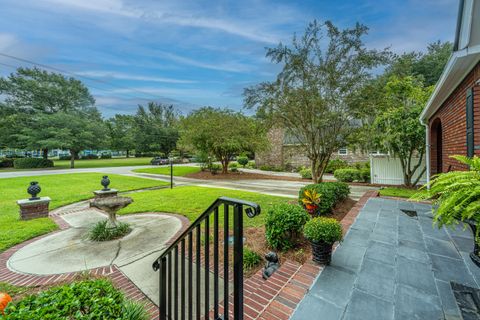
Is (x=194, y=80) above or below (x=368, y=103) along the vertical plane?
above

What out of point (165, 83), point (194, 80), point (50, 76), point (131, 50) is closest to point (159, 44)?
point (131, 50)

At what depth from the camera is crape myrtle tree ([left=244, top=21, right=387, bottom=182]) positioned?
601 centimetres

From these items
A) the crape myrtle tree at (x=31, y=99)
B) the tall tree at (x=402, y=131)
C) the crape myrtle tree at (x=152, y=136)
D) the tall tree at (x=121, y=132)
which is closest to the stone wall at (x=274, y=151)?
the tall tree at (x=402, y=131)

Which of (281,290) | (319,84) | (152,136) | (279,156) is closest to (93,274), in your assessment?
(281,290)

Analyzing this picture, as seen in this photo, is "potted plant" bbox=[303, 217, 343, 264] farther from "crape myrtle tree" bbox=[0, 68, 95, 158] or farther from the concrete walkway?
"crape myrtle tree" bbox=[0, 68, 95, 158]

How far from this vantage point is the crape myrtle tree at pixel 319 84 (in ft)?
19.7

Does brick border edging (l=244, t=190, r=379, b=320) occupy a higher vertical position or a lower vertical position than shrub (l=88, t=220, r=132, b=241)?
higher

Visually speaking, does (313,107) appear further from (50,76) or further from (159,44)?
(50,76)

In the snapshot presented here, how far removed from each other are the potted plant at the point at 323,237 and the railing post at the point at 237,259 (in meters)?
1.70

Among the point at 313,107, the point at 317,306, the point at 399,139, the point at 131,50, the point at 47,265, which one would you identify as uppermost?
the point at 131,50

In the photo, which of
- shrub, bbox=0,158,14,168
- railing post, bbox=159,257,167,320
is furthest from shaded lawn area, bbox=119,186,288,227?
shrub, bbox=0,158,14,168

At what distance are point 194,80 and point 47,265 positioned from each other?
19.7 m

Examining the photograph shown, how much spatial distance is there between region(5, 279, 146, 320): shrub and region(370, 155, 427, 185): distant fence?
506 inches

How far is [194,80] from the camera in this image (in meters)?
20.5
